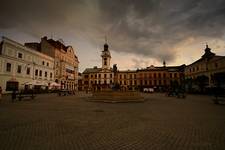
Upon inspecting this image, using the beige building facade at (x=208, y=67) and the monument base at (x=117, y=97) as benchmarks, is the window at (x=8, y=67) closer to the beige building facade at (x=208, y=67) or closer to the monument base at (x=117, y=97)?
the monument base at (x=117, y=97)

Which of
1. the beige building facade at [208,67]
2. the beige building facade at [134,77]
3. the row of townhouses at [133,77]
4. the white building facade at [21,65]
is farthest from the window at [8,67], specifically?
the beige building facade at [134,77]

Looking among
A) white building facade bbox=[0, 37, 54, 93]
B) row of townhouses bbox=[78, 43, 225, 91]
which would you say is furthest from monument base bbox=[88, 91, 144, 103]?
row of townhouses bbox=[78, 43, 225, 91]

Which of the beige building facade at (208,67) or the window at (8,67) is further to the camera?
the beige building facade at (208,67)

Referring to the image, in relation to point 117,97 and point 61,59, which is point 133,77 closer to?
point 61,59

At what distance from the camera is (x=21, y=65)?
38.2 metres

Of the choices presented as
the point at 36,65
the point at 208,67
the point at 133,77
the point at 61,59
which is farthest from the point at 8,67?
the point at 133,77

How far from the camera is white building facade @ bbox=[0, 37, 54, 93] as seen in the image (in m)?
33.1

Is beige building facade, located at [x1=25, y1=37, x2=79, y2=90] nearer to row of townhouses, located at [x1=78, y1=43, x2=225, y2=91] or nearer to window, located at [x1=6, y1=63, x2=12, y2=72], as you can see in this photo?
window, located at [x1=6, y1=63, x2=12, y2=72]

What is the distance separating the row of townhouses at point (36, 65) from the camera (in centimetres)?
3384

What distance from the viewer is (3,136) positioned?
579 cm

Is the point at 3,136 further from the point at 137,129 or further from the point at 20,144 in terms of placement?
the point at 137,129

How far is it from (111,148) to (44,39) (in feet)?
184

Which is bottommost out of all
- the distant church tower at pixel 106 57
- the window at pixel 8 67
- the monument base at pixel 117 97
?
the monument base at pixel 117 97

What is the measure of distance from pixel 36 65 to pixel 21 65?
18.6 feet
